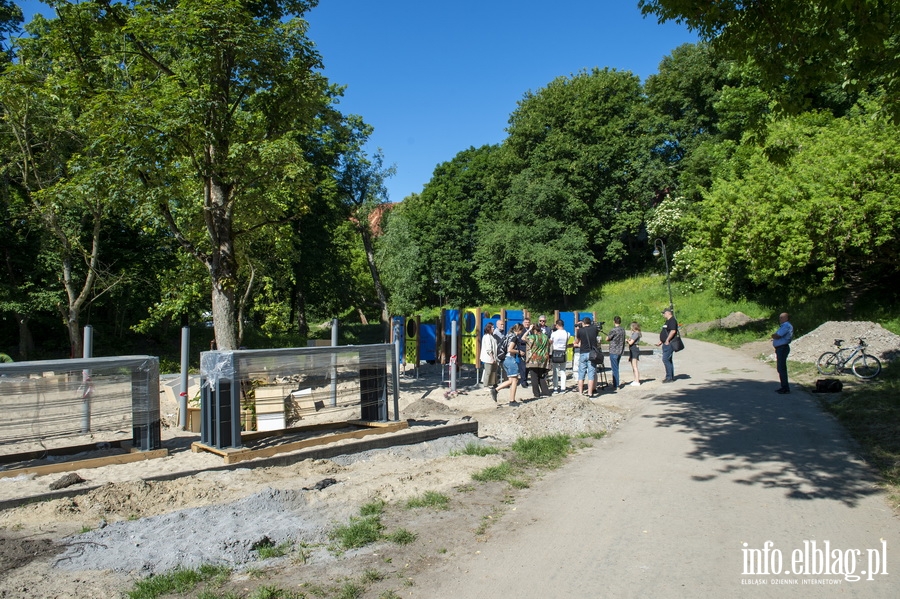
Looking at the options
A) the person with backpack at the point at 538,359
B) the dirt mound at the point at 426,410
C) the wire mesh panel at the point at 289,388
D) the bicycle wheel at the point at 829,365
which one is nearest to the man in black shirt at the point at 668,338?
the person with backpack at the point at 538,359

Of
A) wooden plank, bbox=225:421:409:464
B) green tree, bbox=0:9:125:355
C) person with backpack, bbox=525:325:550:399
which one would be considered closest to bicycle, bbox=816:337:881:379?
person with backpack, bbox=525:325:550:399

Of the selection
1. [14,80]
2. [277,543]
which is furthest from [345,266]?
[277,543]

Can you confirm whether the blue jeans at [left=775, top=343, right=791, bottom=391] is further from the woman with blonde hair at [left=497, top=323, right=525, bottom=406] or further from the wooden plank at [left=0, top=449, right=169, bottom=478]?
the wooden plank at [left=0, top=449, right=169, bottom=478]

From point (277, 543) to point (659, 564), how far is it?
3.10 m

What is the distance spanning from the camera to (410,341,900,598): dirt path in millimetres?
4566

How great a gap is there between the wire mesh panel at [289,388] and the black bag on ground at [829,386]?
8.86 meters

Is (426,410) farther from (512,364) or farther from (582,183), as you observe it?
(582,183)

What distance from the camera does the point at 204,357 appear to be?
8.63m

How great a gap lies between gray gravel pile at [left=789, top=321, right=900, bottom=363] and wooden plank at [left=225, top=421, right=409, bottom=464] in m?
13.8

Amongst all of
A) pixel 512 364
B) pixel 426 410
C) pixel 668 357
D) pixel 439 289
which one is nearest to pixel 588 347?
pixel 512 364

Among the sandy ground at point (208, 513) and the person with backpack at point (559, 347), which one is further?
the person with backpack at point (559, 347)

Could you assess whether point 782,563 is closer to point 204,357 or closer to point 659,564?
point 659,564

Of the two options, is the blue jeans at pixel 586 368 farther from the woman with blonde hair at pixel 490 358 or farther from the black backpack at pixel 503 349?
the woman with blonde hair at pixel 490 358

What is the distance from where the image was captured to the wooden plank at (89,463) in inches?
311
